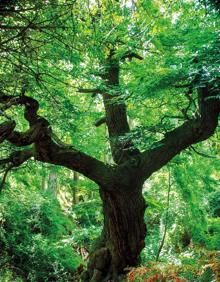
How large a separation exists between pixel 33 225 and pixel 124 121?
11.4 ft

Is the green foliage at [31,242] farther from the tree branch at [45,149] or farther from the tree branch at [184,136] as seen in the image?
the tree branch at [184,136]

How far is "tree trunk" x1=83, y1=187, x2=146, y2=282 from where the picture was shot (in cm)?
557

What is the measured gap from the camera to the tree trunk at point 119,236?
557 cm

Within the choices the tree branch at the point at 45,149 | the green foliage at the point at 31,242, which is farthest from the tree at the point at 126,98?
the green foliage at the point at 31,242

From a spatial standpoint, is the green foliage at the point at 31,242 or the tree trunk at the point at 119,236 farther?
the green foliage at the point at 31,242

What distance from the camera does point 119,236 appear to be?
18.6ft

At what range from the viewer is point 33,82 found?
14.4 ft

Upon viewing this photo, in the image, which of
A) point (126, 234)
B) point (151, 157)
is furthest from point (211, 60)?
point (126, 234)

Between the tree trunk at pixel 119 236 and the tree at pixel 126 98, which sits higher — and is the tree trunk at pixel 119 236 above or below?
below

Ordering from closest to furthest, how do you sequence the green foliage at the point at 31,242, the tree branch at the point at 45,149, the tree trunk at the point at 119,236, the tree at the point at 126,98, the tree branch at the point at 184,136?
the tree at the point at 126,98
the tree branch at the point at 45,149
the tree trunk at the point at 119,236
the tree branch at the point at 184,136
the green foliage at the point at 31,242

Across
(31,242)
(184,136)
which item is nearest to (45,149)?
(184,136)

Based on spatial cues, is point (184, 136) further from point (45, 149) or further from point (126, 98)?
point (45, 149)

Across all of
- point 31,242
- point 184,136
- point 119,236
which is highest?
point 184,136

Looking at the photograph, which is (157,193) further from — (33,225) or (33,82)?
(33,82)
